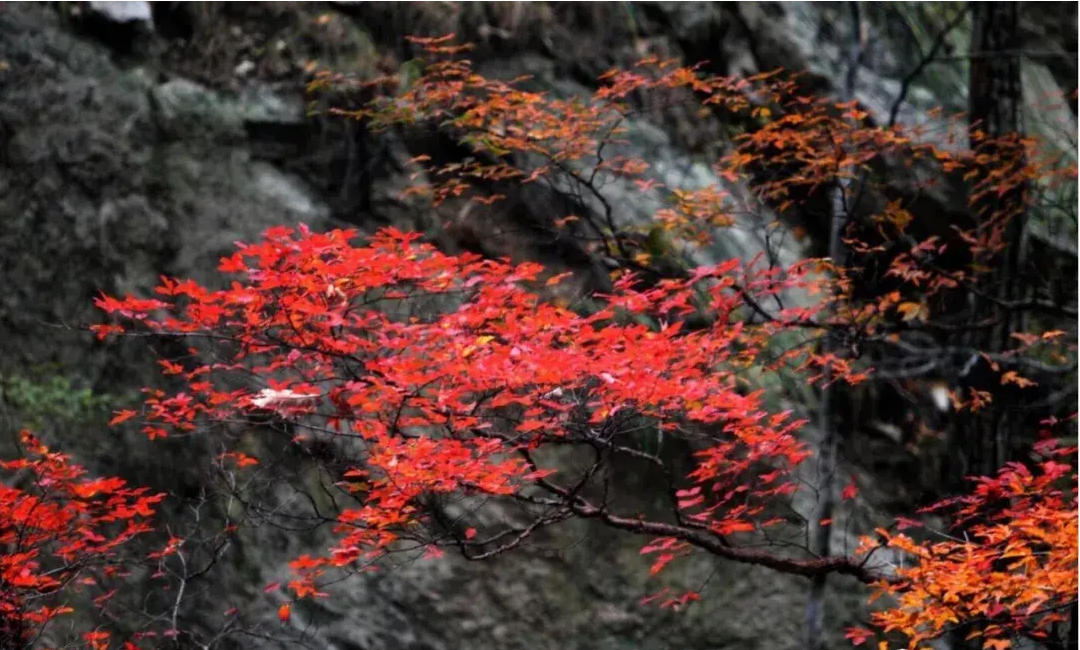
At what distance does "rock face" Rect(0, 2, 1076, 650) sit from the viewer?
793cm

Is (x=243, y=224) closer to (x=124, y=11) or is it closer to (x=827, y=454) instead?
(x=124, y=11)

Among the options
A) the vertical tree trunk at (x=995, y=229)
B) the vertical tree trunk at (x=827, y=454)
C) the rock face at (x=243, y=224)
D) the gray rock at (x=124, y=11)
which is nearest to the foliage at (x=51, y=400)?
the rock face at (x=243, y=224)

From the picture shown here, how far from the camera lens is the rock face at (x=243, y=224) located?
7.93 m

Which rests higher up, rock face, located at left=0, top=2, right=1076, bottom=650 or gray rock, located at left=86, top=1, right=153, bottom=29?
gray rock, located at left=86, top=1, right=153, bottom=29

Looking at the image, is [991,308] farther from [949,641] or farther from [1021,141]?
[949,641]

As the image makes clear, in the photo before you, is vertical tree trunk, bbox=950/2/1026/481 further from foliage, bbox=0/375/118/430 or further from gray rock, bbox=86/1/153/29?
gray rock, bbox=86/1/153/29

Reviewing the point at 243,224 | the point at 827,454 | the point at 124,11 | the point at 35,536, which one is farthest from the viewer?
the point at 124,11

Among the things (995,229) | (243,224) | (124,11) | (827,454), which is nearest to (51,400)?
(243,224)

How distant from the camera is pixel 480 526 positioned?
27.0 ft

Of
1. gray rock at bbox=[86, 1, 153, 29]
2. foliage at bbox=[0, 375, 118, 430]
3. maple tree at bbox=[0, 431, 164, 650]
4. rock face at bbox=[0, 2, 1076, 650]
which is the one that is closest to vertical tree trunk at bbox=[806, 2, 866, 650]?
rock face at bbox=[0, 2, 1076, 650]

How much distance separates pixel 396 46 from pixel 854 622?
713cm

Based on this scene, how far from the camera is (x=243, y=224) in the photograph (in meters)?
8.65

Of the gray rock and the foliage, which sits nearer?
the foliage

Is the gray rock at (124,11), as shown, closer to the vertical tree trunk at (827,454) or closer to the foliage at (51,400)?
the foliage at (51,400)
